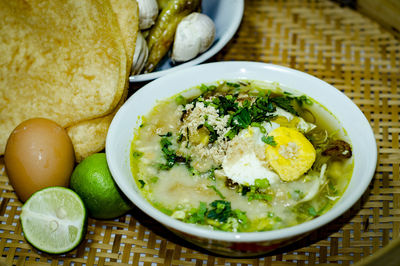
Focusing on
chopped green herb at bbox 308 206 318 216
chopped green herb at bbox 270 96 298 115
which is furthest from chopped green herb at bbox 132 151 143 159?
chopped green herb at bbox 308 206 318 216

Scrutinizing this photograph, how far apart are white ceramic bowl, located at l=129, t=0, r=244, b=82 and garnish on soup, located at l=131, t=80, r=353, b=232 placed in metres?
0.41

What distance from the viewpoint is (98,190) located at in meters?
2.20

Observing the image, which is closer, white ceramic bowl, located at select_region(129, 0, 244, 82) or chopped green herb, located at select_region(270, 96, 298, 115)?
chopped green herb, located at select_region(270, 96, 298, 115)

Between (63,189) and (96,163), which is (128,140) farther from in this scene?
(63,189)

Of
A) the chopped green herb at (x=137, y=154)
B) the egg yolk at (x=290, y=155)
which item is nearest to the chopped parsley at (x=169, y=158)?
the chopped green herb at (x=137, y=154)

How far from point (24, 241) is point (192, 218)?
96 centimetres

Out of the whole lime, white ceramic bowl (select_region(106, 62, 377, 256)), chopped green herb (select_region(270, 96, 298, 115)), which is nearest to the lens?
white ceramic bowl (select_region(106, 62, 377, 256))

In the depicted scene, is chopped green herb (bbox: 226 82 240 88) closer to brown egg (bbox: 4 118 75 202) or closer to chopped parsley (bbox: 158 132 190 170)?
chopped parsley (bbox: 158 132 190 170)

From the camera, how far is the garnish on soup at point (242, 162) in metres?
1.99

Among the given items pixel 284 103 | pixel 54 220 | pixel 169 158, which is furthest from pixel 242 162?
pixel 54 220

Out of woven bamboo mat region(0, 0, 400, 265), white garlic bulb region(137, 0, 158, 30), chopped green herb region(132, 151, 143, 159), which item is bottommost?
woven bamboo mat region(0, 0, 400, 265)

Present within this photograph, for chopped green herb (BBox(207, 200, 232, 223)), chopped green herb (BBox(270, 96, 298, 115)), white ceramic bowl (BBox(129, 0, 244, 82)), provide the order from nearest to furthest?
chopped green herb (BBox(207, 200, 232, 223)), chopped green herb (BBox(270, 96, 298, 115)), white ceramic bowl (BBox(129, 0, 244, 82))

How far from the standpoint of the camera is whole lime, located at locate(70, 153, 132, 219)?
220 cm

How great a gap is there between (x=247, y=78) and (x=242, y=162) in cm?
74
